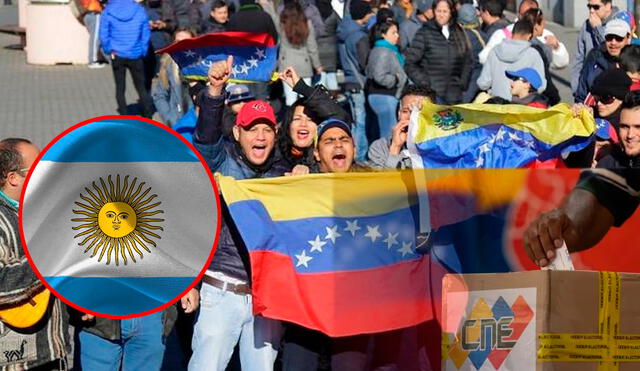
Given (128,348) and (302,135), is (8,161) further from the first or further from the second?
(302,135)

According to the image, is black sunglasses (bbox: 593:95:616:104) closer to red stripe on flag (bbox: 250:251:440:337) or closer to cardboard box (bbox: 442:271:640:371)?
red stripe on flag (bbox: 250:251:440:337)

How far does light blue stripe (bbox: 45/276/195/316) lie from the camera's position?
5.95m

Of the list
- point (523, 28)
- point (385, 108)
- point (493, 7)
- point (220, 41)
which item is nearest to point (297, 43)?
point (385, 108)

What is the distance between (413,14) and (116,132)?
38.2 ft

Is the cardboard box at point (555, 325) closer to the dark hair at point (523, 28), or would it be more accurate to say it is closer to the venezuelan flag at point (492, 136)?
the venezuelan flag at point (492, 136)

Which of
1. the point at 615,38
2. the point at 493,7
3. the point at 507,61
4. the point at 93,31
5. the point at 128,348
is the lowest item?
the point at 128,348

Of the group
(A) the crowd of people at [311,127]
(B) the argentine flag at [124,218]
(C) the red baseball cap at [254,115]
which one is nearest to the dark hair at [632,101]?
(A) the crowd of people at [311,127]

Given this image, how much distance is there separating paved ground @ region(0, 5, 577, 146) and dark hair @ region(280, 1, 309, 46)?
3.15 meters

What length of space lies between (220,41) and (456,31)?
17.5ft

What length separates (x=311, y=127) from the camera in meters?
7.47

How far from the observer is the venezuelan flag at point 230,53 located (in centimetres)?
797

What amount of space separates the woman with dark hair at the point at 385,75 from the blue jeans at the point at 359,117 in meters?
0.65

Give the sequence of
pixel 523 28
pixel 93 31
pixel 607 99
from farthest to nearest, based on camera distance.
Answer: pixel 93 31 → pixel 523 28 → pixel 607 99

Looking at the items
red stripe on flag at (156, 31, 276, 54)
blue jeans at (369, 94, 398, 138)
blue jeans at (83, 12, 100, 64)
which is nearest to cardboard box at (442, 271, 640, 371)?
red stripe on flag at (156, 31, 276, 54)
